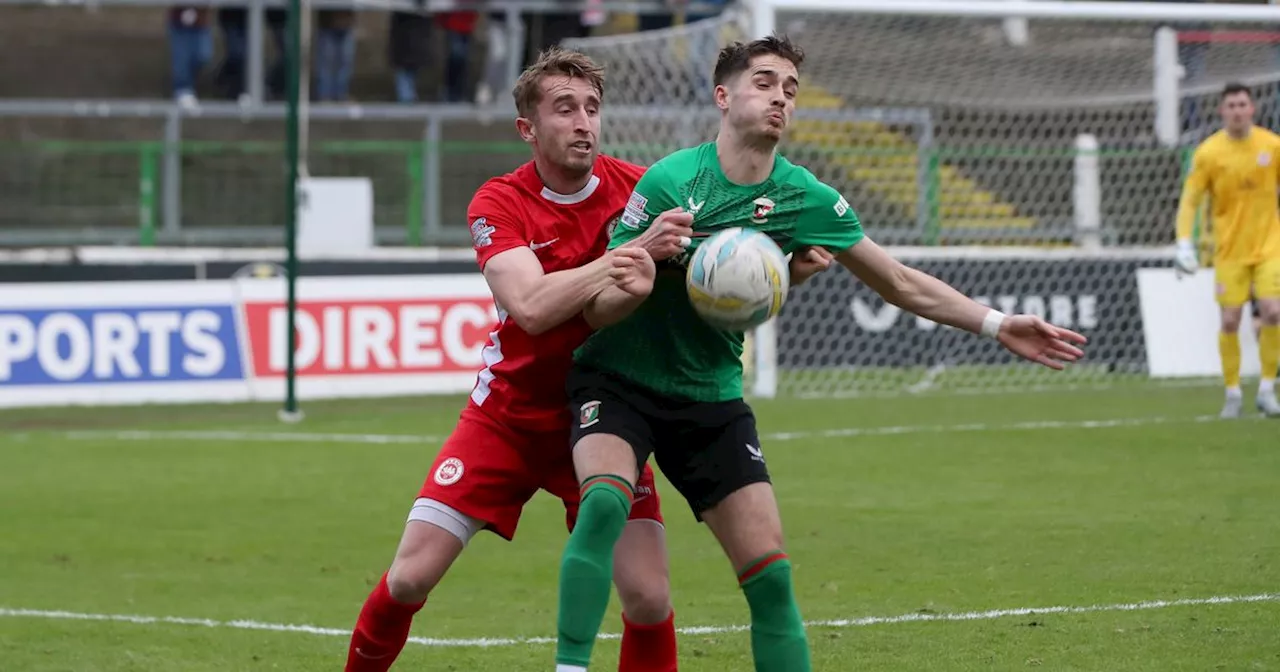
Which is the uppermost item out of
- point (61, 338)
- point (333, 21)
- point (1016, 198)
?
point (333, 21)

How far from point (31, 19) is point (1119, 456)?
1701 cm

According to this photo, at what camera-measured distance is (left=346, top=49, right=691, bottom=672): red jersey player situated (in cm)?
547

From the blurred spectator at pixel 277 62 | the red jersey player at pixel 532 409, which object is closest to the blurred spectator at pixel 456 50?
the blurred spectator at pixel 277 62

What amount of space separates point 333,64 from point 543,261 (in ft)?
52.9

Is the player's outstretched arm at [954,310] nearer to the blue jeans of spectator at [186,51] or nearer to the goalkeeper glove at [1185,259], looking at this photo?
the goalkeeper glove at [1185,259]

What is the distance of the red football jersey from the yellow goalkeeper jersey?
8.80 metres

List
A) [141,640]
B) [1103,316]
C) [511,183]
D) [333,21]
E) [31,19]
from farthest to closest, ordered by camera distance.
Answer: [31,19] < [333,21] < [1103,316] < [141,640] < [511,183]

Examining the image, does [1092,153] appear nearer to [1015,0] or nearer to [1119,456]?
[1015,0]

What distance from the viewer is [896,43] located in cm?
1858

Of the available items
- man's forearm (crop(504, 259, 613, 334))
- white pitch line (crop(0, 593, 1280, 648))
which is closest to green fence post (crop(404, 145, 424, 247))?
white pitch line (crop(0, 593, 1280, 648))

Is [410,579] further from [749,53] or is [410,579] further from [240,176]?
[240,176]

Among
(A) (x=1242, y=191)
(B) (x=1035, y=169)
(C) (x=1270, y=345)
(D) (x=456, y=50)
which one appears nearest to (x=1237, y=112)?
(A) (x=1242, y=191)

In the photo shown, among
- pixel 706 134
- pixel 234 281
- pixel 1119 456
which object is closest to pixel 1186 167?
pixel 706 134

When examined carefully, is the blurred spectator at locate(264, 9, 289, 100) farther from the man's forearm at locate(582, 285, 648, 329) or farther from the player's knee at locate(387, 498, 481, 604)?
the man's forearm at locate(582, 285, 648, 329)
